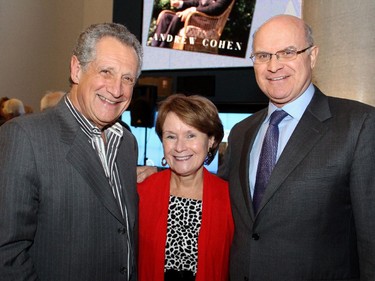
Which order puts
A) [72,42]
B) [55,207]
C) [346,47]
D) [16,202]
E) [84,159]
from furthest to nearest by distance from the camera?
[72,42]
[346,47]
[84,159]
[55,207]
[16,202]

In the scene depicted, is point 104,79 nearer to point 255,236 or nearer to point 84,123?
point 84,123

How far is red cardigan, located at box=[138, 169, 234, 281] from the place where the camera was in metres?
2.27

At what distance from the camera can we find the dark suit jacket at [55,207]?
61.7 inches

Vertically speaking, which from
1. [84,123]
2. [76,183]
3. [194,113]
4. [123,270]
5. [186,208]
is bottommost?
[123,270]

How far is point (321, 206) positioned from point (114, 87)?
102 centimetres

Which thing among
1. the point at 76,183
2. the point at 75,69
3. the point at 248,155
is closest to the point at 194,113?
the point at 248,155

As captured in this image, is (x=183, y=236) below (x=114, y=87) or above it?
below

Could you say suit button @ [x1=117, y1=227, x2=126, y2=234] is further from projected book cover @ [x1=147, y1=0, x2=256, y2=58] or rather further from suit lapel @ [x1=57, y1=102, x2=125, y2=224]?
projected book cover @ [x1=147, y1=0, x2=256, y2=58]

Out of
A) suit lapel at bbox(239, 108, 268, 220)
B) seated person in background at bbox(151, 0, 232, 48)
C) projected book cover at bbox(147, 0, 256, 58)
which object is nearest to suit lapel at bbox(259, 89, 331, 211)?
suit lapel at bbox(239, 108, 268, 220)

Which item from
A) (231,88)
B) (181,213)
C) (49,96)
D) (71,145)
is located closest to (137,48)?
(71,145)

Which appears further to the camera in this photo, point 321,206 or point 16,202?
point 321,206

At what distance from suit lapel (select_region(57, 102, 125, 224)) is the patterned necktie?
2.10 ft

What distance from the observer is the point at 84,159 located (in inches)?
70.4

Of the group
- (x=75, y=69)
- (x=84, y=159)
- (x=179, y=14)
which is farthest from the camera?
(x=179, y=14)
